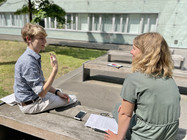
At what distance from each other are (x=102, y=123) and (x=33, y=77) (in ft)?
3.66

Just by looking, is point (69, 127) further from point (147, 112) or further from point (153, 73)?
point (153, 73)

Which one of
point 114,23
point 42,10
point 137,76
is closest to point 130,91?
point 137,76

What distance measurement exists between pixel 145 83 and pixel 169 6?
14243 millimetres

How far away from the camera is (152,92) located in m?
1.45

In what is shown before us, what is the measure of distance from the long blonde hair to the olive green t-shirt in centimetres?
7

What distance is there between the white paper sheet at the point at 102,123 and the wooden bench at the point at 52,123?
7cm

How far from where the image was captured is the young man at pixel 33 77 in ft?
6.67

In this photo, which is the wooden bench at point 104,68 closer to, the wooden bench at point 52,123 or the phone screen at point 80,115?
the wooden bench at point 52,123

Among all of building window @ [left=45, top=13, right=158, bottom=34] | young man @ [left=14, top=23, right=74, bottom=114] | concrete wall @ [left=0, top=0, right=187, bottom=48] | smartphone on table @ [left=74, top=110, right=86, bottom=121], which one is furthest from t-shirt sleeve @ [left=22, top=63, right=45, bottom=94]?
concrete wall @ [left=0, top=0, right=187, bottom=48]

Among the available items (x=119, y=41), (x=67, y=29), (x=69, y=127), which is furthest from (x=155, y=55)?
(x=67, y=29)

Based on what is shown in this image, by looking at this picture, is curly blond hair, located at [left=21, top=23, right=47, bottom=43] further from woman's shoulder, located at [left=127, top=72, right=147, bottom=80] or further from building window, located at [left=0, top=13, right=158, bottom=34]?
building window, located at [left=0, top=13, right=158, bottom=34]

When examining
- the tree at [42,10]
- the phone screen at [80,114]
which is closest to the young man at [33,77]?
the phone screen at [80,114]

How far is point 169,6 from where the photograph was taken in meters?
13.1

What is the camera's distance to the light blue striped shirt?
2.02 metres
